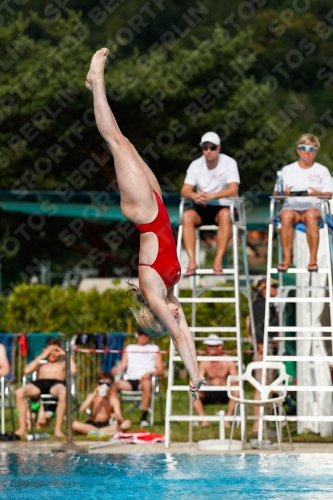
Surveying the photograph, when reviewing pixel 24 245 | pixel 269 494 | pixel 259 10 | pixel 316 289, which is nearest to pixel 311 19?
pixel 259 10

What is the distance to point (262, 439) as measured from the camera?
1026cm

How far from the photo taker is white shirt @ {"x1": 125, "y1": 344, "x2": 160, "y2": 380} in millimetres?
12539

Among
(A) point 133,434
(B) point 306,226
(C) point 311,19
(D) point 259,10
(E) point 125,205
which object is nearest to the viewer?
(E) point 125,205

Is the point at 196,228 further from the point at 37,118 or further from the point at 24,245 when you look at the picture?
the point at 24,245

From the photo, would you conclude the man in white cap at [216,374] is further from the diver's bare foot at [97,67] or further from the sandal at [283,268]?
the diver's bare foot at [97,67]

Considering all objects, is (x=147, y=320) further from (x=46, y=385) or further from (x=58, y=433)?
(x=46, y=385)

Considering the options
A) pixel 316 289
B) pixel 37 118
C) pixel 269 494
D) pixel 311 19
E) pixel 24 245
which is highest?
pixel 311 19

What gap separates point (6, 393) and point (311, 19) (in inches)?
2220

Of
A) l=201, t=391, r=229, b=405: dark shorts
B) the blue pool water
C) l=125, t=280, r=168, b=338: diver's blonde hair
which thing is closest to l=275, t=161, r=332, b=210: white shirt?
the blue pool water

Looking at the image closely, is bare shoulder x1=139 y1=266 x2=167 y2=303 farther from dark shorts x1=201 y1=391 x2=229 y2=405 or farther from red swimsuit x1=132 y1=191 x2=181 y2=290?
dark shorts x1=201 y1=391 x2=229 y2=405

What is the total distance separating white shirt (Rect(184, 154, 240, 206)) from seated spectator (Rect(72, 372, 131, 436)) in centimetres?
300

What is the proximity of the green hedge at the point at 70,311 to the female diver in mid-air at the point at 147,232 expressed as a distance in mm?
12242


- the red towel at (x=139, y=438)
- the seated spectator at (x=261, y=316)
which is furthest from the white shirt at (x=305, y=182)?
the red towel at (x=139, y=438)

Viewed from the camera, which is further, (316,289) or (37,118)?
(37,118)
